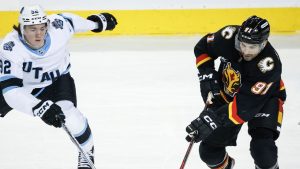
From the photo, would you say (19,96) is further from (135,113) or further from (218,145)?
(135,113)

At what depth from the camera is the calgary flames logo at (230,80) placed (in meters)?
2.67

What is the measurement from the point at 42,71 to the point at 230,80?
3.13 ft

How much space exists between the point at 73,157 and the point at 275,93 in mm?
1326

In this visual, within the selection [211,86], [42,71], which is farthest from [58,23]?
[211,86]

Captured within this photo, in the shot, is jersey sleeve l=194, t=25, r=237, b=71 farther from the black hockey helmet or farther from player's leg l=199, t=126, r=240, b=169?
player's leg l=199, t=126, r=240, b=169

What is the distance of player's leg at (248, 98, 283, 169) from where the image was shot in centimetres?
254

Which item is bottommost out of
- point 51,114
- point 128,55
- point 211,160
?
point 128,55

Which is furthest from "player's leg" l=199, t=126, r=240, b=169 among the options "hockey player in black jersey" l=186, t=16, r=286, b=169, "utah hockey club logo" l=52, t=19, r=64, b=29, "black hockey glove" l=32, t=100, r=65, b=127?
"utah hockey club logo" l=52, t=19, r=64, b=29

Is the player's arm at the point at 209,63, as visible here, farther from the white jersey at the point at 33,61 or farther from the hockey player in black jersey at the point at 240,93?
the white jersey at the point at 33,61

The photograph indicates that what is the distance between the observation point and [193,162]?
329 centimetres

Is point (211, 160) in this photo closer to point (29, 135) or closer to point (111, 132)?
point (111, 132)

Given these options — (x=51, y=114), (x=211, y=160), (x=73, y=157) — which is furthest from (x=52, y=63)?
(x=211, y=160)

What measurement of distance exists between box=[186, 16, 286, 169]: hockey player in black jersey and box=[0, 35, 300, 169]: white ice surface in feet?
1.85

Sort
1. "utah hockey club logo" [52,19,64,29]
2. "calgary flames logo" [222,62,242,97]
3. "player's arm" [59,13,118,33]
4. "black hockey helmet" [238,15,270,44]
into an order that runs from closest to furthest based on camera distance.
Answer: "black hockey helmet" [238,15,270,44]
"calgary flames logo" [222,62,242,97]
"utah hockey club logo" [52,19,64,29]
"player's arm" [59,13,118,33]
